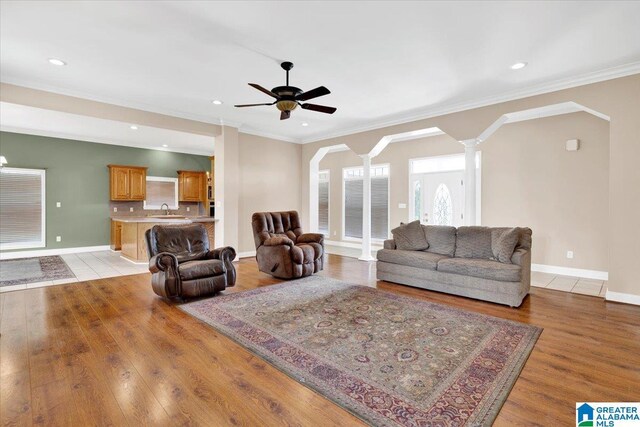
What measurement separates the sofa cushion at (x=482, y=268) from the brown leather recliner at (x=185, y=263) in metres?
3.00

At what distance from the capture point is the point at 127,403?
6.32ft

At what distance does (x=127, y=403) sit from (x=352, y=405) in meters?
1.39

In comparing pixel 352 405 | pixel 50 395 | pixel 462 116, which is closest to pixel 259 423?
pixel 352 405

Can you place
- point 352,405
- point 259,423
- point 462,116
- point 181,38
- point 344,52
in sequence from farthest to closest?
1. point 462,116
2. point 344,52
3. point 181,38
4. point 352,405
5. point 259,423

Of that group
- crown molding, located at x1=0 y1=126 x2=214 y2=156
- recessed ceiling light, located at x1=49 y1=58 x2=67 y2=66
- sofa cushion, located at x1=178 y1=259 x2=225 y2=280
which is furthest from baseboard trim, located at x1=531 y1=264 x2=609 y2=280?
crown molding, located at x1=0 y1=126 x2=214 y2=156

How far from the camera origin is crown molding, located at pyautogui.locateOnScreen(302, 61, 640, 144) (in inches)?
153

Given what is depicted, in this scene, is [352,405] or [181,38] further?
[181,38]

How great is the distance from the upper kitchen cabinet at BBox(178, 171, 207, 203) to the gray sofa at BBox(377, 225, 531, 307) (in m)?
6.83

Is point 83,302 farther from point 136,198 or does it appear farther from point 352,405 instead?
point 136,198

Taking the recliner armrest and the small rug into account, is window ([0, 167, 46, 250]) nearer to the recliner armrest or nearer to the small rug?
the small rug

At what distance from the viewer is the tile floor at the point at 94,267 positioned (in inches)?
192

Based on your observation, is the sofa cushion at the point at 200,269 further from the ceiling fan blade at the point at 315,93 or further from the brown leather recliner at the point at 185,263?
the ceiling fan blade at the point at 315,93

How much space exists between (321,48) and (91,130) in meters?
6.47

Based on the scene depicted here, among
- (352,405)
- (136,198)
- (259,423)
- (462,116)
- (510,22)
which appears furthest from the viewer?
(136,198)
